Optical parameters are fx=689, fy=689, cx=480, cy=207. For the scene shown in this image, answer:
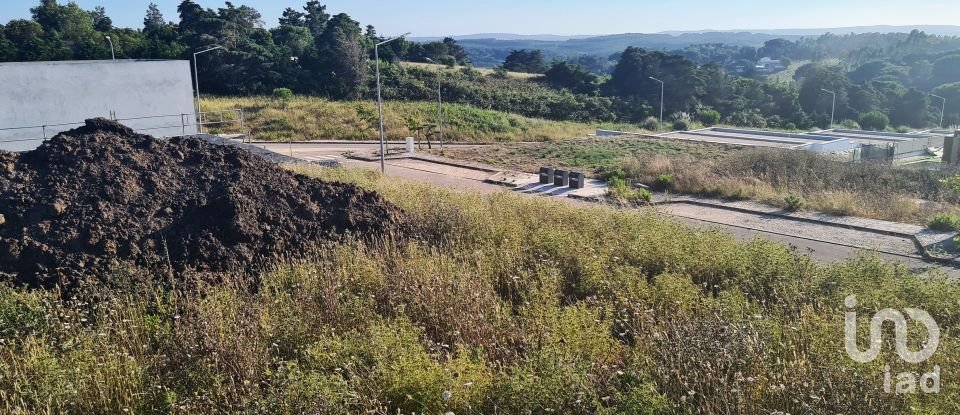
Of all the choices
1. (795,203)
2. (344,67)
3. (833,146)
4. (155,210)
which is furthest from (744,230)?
(344,67)

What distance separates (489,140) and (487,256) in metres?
38.8

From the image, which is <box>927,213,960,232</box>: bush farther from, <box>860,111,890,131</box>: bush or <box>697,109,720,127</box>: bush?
<box>860,111,890,131</box>: bush

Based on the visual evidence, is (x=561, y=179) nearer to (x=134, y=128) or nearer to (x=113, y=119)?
(x=113, y=119)

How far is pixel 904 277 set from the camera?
884 centimetres

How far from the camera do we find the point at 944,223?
16.5 meters

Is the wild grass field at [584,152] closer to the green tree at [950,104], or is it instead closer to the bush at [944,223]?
the bush at [944,223]

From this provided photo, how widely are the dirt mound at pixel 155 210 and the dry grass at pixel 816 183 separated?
13.6 m

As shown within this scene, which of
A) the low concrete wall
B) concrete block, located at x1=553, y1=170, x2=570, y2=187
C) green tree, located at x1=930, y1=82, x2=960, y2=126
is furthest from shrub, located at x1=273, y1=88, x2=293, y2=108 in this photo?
green tree, located at x1=930, y1=82, x2=960, y2=126

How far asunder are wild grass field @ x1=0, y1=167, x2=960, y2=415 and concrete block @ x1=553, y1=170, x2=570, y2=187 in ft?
48.4

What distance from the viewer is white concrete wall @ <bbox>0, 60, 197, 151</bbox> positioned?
26.7 m

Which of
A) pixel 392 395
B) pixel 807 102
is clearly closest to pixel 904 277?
pixel 392 395

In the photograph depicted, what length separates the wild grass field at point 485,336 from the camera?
18.1ft

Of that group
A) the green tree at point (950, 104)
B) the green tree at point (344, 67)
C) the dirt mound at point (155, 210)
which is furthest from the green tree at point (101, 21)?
the green tree at point (950, 104)

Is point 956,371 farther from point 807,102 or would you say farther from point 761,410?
point 807,102
